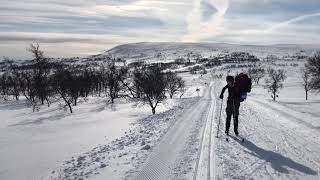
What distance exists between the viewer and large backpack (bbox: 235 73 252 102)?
41.8 ft

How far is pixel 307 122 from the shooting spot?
1694 centimetres

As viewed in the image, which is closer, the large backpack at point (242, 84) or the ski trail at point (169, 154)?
the ski trail at point (169, 154)

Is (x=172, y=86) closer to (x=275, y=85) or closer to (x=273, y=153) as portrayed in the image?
(x=275, y=85)

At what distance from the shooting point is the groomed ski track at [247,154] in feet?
28.7

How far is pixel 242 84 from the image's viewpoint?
504 inches

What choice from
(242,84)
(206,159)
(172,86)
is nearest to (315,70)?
(242,84)

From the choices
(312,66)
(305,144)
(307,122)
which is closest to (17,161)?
(305,144)

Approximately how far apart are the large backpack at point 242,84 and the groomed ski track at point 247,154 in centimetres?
172

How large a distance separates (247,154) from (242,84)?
10.2ft

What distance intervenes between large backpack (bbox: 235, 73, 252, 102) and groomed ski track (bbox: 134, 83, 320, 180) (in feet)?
5.64

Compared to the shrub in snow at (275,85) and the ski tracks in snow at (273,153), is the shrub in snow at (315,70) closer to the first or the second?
the shrub in snow at (275,85)

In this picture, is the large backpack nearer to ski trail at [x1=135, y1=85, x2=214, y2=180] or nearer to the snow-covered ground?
the snow-covered ground

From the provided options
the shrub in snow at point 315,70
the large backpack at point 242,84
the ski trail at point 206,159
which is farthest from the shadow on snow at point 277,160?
the shrub in snow at point 315,70

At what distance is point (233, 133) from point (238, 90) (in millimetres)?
1954
